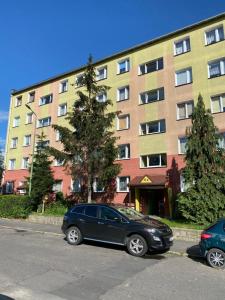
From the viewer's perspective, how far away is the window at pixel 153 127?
24625 mm

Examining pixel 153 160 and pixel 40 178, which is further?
pixel 40 178

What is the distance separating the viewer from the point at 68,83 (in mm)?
32500

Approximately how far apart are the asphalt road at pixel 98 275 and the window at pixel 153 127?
14.4 meters

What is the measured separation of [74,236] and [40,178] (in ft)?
43.9

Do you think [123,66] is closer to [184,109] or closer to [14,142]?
[184,109]

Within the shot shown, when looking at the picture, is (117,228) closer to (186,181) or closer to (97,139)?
(186,181)

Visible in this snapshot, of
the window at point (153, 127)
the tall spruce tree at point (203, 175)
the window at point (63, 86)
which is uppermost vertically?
the window at point (63, 86)

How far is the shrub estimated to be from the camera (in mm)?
22094

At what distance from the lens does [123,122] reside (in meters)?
27.0

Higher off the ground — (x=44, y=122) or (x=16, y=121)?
(x=16, y=121)

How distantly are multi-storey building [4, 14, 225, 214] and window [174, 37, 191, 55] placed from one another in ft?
0.26

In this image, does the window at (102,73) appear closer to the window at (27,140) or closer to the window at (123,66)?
the window at (123,66)

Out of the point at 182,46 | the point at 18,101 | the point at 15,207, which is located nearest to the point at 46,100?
the point at 18,101

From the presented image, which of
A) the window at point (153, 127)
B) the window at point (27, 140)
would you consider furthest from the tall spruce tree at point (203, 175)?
the window at point (27, 140)
